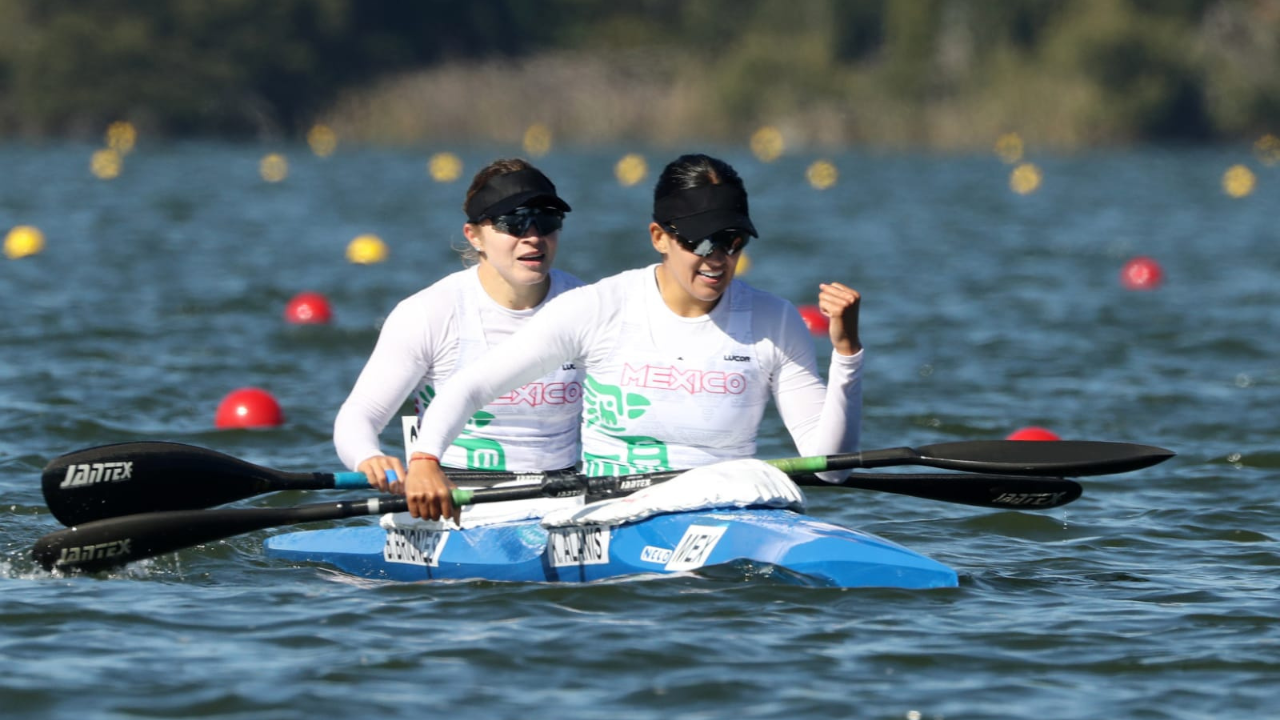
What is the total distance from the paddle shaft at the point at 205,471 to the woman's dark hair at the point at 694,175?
4.11 feet

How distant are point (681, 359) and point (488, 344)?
88 cm

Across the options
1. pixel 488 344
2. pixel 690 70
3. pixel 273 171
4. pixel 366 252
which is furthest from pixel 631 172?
pixel 488 344

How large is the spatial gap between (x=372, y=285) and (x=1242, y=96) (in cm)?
4105

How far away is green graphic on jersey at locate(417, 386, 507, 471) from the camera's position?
773 cm

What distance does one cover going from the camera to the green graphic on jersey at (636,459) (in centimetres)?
737

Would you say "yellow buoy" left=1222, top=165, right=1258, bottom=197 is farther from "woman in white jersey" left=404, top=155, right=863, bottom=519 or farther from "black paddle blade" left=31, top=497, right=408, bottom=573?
"black paddle blade" left=31, top=497, right=408, bottom=573

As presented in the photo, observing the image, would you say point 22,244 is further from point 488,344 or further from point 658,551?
point 658,551

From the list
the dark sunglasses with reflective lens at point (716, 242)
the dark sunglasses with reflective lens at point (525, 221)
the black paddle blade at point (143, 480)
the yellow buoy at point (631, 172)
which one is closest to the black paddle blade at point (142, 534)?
the black paddle blade at point (143, 480)

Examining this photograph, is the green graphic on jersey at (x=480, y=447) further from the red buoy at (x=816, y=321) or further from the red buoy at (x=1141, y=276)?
the red buoy at (x=1141, y=276)

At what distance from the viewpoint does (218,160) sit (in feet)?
167

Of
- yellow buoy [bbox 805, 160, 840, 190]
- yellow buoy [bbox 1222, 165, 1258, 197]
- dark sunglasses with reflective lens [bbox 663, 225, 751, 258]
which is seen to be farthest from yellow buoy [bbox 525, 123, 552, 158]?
dark sunglasses with reflective lens [bbox 663, 225, 751, 258]

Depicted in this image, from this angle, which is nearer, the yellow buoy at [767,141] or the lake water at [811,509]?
the lake water at [811,509]

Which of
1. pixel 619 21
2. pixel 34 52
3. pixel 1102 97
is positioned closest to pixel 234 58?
pixel 34 52

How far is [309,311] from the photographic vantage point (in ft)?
55.0
